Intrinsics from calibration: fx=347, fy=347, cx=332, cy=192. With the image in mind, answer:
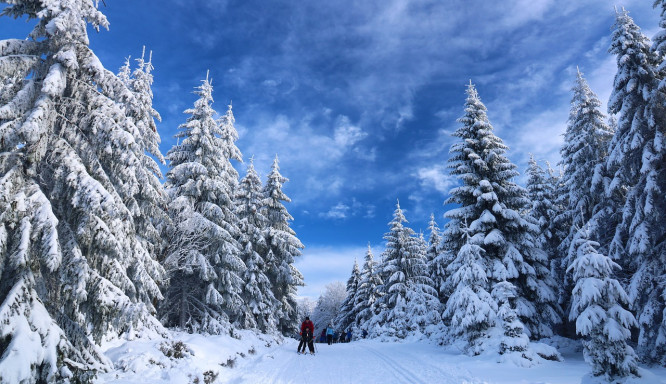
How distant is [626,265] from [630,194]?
4.08 m

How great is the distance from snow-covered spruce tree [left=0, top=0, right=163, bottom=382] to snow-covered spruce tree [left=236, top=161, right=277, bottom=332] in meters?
14.0

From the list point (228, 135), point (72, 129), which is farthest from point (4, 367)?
point (228, 135)

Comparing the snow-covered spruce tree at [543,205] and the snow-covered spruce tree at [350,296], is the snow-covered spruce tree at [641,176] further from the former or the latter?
the snow-covered spruce tree at [350,296]

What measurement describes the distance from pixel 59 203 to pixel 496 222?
718 inches

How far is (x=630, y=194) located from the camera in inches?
563

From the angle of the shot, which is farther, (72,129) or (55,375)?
(72,129)

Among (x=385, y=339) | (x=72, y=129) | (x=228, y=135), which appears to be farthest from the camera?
(x=385, y=339)

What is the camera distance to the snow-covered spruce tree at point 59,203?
6.83 metres

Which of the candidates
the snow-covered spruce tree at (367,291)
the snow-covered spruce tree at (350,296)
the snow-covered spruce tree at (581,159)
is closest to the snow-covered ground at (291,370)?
the snow-covered spruce tree at (581,159)

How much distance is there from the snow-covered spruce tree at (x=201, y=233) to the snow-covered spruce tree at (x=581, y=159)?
18.1 meters

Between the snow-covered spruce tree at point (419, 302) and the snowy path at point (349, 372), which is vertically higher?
the snow-covered spruce tree at point (419, 302)

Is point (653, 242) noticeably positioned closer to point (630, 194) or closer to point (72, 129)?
point (630, 194)

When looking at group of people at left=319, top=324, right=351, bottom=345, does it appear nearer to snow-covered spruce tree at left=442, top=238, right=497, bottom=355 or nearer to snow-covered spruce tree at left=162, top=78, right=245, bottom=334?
snow-covered spruce tree at left=162, top=78, right=245, bottom=334

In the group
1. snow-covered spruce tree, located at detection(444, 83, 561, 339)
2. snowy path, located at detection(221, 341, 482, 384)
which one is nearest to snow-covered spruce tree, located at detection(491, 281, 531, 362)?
snow-covered spruce tree, located at detection(444, 83, 561, 339)
